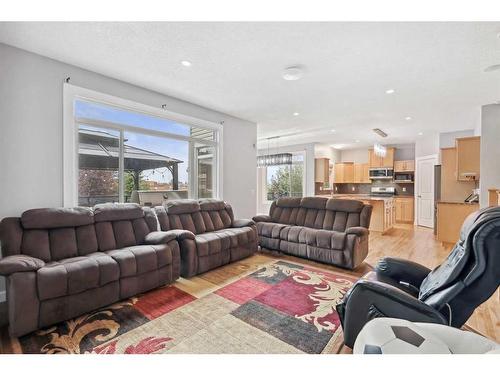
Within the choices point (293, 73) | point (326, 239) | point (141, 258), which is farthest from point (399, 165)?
point (141, 258)

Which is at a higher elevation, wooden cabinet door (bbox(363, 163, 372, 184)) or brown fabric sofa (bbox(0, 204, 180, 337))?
wooden cabinet door (bbox(363, 163, 372, 184))

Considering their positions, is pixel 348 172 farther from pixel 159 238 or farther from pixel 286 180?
pixel 159 238

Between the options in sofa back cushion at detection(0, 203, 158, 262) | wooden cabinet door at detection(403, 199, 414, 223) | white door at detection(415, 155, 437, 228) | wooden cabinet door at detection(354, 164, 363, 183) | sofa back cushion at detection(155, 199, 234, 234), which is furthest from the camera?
wooden cabinet door at detection(354, 164, 363, 183)

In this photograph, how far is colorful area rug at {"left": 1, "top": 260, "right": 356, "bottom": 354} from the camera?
6.04 ft

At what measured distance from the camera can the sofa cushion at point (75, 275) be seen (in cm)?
200

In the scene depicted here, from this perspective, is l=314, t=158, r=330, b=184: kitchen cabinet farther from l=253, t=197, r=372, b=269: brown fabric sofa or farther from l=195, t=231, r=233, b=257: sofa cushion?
l=195, t=231, r=233, b=257: sofa cushion

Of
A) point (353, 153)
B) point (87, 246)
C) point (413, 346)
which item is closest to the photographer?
point (413, 346)

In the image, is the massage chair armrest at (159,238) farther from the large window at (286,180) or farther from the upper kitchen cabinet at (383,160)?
the upper kitchen cabinet at (383,160)

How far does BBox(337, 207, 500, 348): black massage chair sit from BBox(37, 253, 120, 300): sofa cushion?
216 cm

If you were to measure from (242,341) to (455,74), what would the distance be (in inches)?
154

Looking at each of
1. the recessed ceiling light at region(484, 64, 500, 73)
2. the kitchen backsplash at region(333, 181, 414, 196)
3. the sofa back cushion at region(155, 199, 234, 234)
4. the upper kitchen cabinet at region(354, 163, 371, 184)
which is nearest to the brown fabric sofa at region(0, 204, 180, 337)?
the sofa back cushion at region(155, 199, 234, 234)
